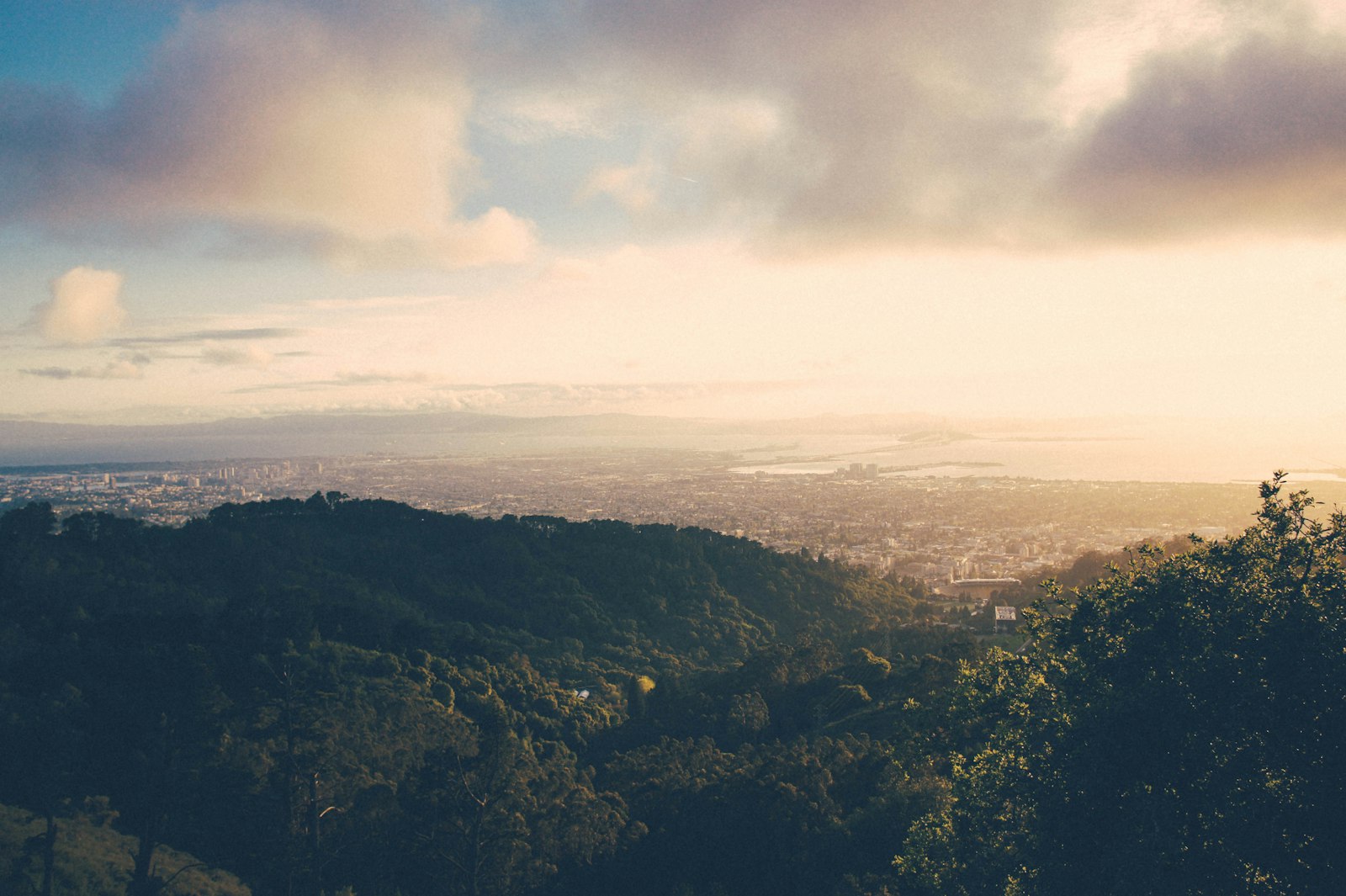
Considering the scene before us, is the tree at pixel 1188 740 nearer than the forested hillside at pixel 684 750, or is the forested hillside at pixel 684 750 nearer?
the tree at pixel 1188 740

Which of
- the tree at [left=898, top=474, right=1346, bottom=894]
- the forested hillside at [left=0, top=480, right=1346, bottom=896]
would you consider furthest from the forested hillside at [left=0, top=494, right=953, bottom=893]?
the tree at [left=898, top=474, right=1346, bottom=894]

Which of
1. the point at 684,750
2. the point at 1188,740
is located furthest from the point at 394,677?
the point at 1188,740

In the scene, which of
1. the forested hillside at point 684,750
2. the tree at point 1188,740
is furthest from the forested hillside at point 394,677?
the tree at point 1188,740

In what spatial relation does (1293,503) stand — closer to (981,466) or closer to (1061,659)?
(1061,659)

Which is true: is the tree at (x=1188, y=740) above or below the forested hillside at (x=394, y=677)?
above

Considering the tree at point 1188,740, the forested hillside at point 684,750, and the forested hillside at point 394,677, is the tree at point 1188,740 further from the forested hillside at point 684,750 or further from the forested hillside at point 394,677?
the forested hillside at point 394,677

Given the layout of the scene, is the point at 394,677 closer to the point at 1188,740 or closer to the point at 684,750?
the point at 684,750

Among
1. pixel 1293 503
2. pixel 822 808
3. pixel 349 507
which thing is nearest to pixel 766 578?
pixel 349 507

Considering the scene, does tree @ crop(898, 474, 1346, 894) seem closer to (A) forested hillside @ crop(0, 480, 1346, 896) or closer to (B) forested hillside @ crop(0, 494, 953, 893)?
(A) forested hillside @ crop(0, 480, 1346, 896)

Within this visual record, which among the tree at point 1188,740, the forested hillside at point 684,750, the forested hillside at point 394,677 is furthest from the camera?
the forested hillside at point 394,677
